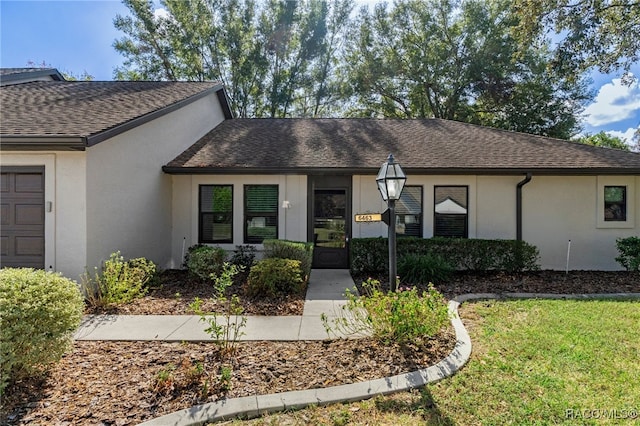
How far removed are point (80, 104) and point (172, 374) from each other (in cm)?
→ 809

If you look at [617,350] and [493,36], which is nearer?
[617,350]

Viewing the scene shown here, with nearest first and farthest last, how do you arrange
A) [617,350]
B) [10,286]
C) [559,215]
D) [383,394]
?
[383,394] → [10,286] → [617,350] → [559,215]

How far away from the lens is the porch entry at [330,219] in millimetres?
9367

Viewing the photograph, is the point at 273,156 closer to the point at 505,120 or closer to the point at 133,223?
the point at 133,223

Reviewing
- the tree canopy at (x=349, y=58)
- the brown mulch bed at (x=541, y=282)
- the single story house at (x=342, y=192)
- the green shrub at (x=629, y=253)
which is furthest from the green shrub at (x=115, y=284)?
the tree canopy at (x=349, y=58)

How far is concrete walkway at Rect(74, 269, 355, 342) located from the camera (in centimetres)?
463

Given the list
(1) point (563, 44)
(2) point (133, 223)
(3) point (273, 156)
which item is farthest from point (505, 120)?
(2) point (133, 223)

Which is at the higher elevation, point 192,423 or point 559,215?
point 559,215

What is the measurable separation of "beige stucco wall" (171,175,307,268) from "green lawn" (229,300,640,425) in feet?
18.3

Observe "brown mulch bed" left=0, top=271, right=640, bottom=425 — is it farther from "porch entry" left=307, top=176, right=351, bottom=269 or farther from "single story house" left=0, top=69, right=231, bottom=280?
"porch entry" left=307, top=176, right=351, bottom=269

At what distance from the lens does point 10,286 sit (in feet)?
11.5

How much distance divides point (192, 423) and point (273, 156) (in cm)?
783

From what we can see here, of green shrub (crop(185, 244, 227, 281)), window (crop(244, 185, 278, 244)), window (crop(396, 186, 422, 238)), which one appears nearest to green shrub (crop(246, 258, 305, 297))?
green shrub (crop(185, 244, 227, 281))

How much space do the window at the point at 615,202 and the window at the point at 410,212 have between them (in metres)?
5.30
